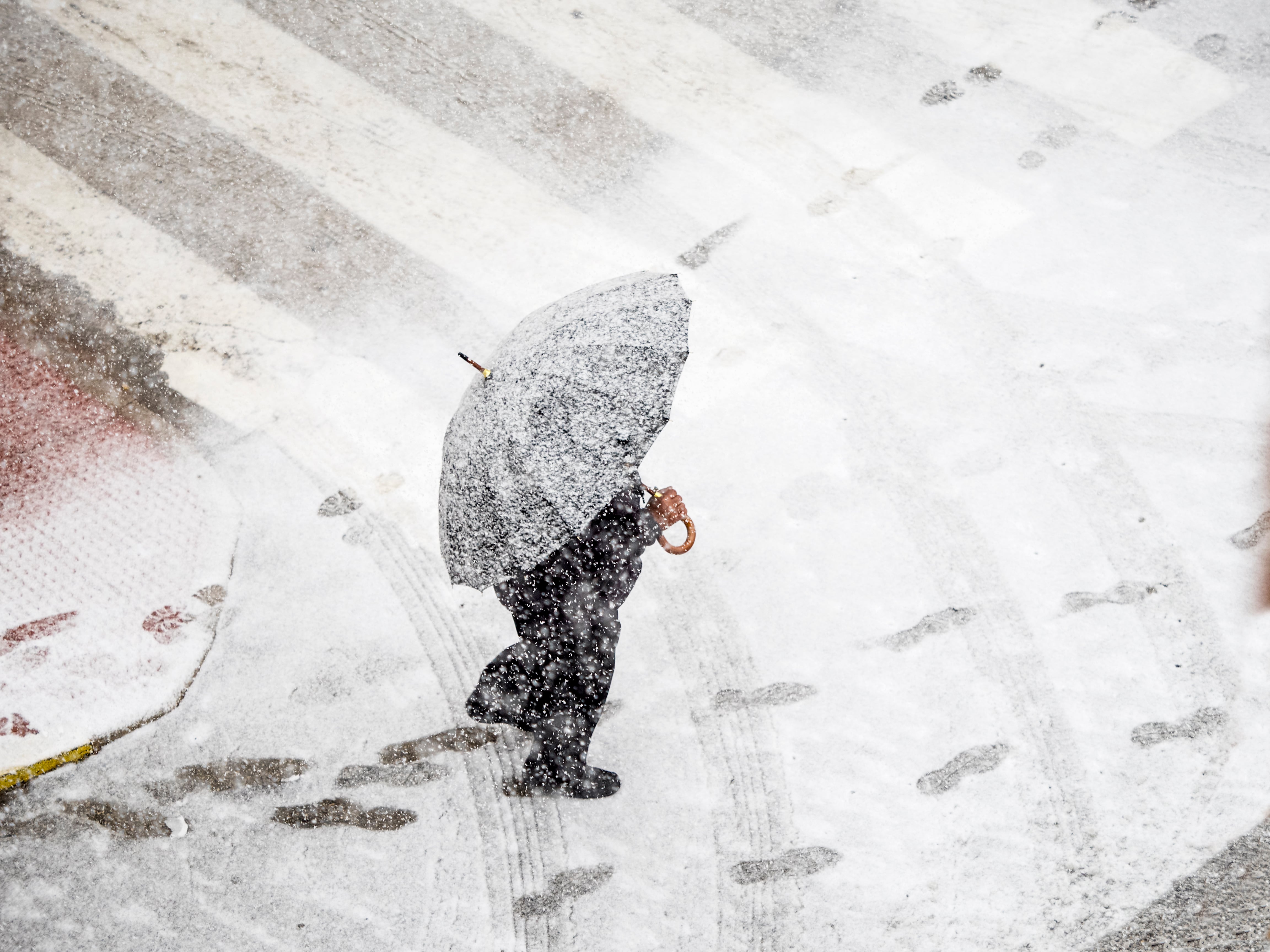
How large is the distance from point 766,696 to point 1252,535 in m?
2.14

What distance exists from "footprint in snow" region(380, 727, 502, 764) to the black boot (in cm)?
21

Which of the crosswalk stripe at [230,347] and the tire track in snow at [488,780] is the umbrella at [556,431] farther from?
the crosswalk stripe at [230,347]

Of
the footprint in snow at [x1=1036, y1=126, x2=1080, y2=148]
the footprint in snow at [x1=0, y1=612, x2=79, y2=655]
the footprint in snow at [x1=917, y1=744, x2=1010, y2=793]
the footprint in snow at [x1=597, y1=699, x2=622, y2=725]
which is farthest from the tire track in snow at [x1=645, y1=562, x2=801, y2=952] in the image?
the footprint in snow at [x1=1036, y1=126, x2=1080, y2=148]

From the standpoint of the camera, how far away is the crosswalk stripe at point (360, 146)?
511 cm

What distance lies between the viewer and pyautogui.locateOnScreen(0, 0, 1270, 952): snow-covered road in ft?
12.1

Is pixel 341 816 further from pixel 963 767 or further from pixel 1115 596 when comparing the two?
pixel 1115 596

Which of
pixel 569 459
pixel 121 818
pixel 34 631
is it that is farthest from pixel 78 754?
pixel 569 459

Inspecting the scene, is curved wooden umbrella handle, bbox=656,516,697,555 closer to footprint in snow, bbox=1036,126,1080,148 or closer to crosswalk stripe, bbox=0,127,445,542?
crosswalk stripe, bbox=0,127,445,542

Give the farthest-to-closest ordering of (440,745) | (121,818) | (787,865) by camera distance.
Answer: (440,745)
(121,818)
(787,865)

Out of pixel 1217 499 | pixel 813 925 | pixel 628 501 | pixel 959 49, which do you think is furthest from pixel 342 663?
pixel 959 49

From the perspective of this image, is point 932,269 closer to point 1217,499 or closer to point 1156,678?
point 1217,499

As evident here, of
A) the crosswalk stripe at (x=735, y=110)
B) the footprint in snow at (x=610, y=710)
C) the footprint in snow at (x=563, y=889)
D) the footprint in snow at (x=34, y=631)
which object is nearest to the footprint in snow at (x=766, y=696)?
the footprint in snow at (x=610, y=710)

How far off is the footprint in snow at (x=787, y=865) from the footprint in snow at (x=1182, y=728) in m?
1.23

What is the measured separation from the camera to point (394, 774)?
12.8 feet
